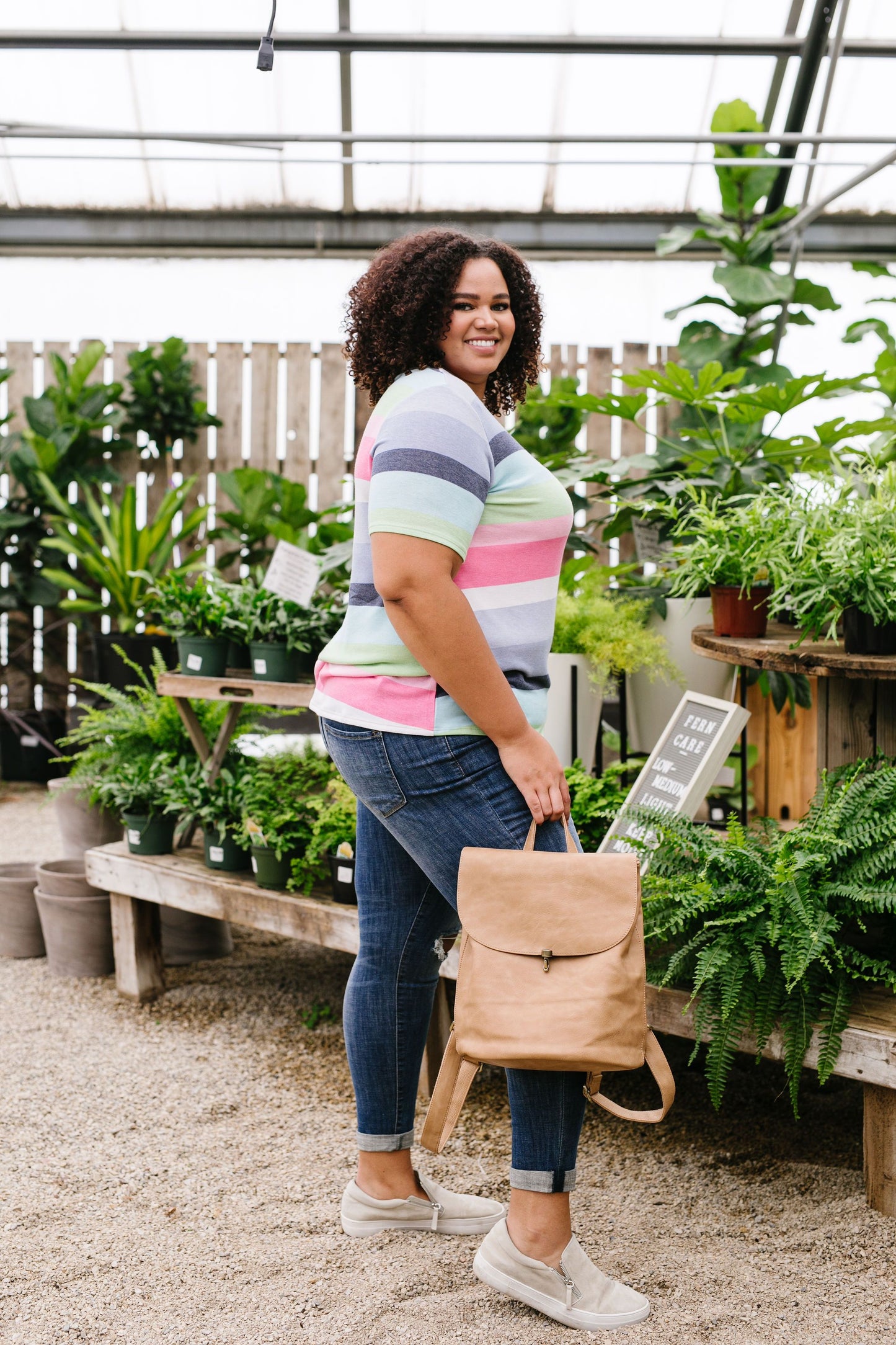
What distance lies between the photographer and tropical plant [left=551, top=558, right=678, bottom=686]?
9.12ft

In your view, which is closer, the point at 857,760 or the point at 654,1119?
the point at 654,1119

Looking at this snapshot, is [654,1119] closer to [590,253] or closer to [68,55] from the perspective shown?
[590,253]

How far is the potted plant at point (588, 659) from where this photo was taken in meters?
2.78

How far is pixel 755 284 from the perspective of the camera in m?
4.35

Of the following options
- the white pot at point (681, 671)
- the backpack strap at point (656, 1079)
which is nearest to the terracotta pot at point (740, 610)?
the white pot at point (681, 671)

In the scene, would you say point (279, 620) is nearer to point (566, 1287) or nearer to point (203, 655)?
point (203, 655)

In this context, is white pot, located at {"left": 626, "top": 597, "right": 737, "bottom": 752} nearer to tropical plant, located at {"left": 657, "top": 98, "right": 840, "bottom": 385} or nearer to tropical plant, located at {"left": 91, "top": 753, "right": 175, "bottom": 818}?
tropical plant, located at {"left": 91, "top": 753, "right": 175, "bottom": 818}

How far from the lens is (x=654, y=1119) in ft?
4.92

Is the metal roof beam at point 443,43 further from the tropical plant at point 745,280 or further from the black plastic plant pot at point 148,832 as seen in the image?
the black plastic plant pot at point 148,832

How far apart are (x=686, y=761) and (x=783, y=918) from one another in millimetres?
521

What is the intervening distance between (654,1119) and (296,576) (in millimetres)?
1684

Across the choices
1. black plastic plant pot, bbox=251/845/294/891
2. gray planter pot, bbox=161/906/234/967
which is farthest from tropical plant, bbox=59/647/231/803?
black plastic plant pot, bbox=251/845/294/891

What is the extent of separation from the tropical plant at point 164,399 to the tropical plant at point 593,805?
3.82m

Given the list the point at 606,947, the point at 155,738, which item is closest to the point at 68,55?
the point at 155,738
